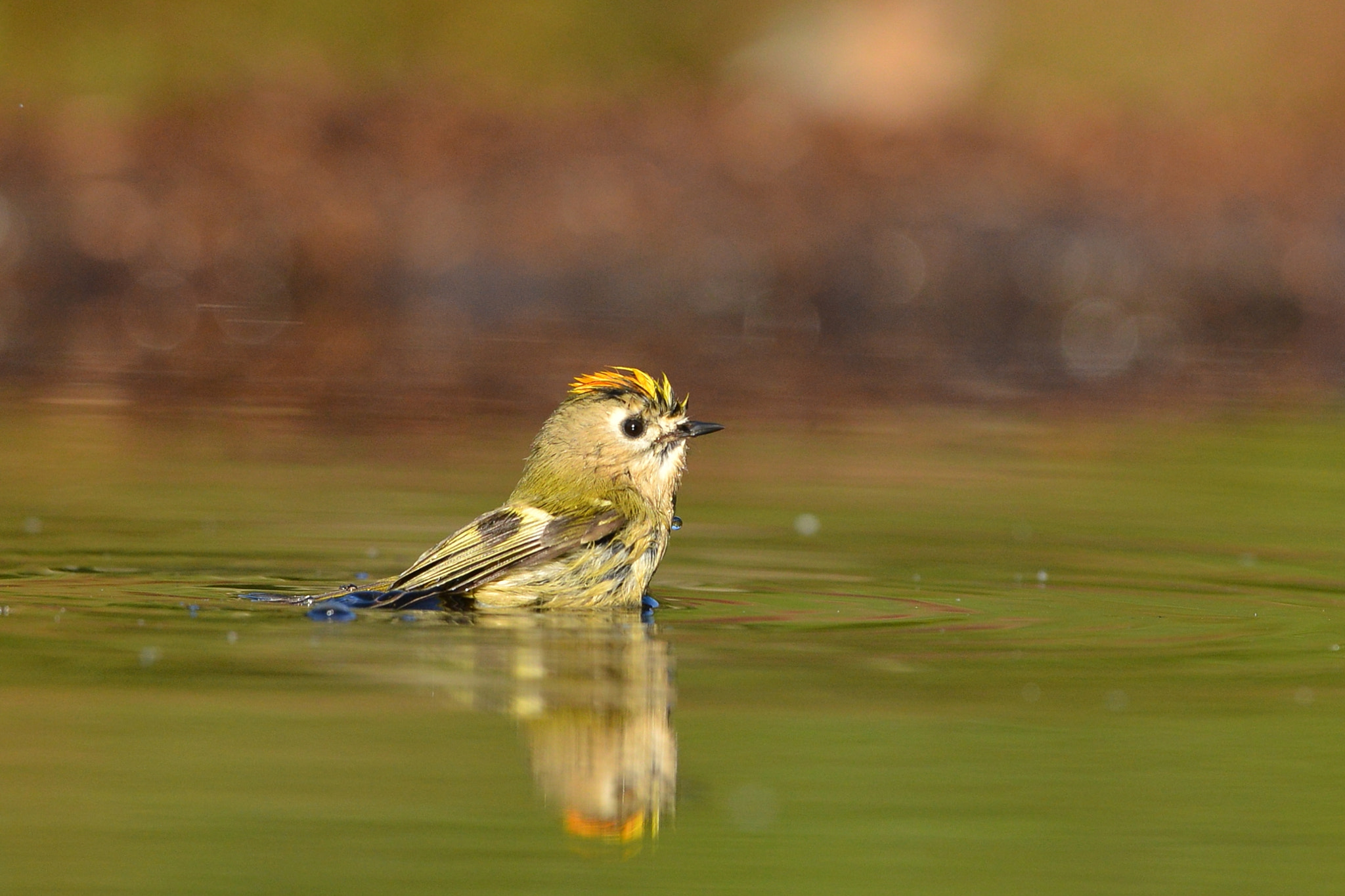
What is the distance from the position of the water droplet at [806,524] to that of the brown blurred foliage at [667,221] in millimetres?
10053

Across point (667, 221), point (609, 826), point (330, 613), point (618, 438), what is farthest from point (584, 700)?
point (667, 221)

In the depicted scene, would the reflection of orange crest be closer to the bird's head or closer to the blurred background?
the bird's head

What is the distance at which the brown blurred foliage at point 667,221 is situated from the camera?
21.0 m

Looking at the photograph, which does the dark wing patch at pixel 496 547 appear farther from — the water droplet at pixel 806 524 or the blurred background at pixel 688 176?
the blurred background at pixel 688 176

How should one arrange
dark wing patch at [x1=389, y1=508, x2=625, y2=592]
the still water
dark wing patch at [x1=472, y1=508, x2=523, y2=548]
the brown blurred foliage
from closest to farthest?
the still water
dark wing patch at [x1=389, y1=508, x2=625, y2=592]
dark wing patch at [x1=472, y1=508, x2=523, y2=548]
the brown blurred foliage

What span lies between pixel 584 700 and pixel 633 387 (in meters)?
2.35

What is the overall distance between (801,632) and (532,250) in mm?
14648

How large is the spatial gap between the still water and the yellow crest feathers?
0.58m

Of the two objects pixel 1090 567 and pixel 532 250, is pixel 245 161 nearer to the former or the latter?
pixel 532 250

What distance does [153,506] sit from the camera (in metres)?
9.45

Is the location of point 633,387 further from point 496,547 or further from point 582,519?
point 496,547

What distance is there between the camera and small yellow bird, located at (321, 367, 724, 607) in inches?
287

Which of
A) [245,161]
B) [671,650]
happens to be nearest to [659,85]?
[245,161]

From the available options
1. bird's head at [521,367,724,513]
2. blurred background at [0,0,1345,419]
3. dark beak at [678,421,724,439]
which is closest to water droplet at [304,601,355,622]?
bird's head at [521,367,724,513]
